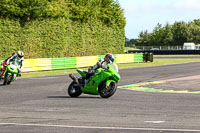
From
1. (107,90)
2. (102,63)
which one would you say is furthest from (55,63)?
(102,63)

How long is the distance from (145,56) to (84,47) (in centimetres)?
640

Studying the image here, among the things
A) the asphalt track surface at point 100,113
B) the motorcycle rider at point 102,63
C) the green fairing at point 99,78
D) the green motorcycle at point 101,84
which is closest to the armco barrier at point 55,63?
the asphalt track surface at point 100,113

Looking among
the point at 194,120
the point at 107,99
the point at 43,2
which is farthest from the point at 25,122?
the point at 43,2

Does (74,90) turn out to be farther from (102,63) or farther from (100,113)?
(100,113)

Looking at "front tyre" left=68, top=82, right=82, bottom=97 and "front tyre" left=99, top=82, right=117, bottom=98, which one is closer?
"front tyre" left=99, top=82, right=117, bottom=98

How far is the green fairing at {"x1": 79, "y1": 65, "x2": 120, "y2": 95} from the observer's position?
13023 mm

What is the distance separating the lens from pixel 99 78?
13.2 metres

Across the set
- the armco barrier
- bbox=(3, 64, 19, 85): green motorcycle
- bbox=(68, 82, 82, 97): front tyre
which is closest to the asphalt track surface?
bbox=(68, 82, 82, 97): front tyre

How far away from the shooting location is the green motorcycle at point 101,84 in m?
13.1

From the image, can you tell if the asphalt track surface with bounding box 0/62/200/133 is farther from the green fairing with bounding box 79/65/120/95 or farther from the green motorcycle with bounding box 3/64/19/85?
the green motorcycle with bounding box 3/64/19/85

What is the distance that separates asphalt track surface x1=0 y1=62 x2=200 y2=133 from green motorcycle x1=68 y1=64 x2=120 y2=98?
0.83 ft

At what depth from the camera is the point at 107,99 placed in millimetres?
13125

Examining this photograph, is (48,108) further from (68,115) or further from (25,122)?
(25,122)

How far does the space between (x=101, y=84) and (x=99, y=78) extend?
0.93ft
